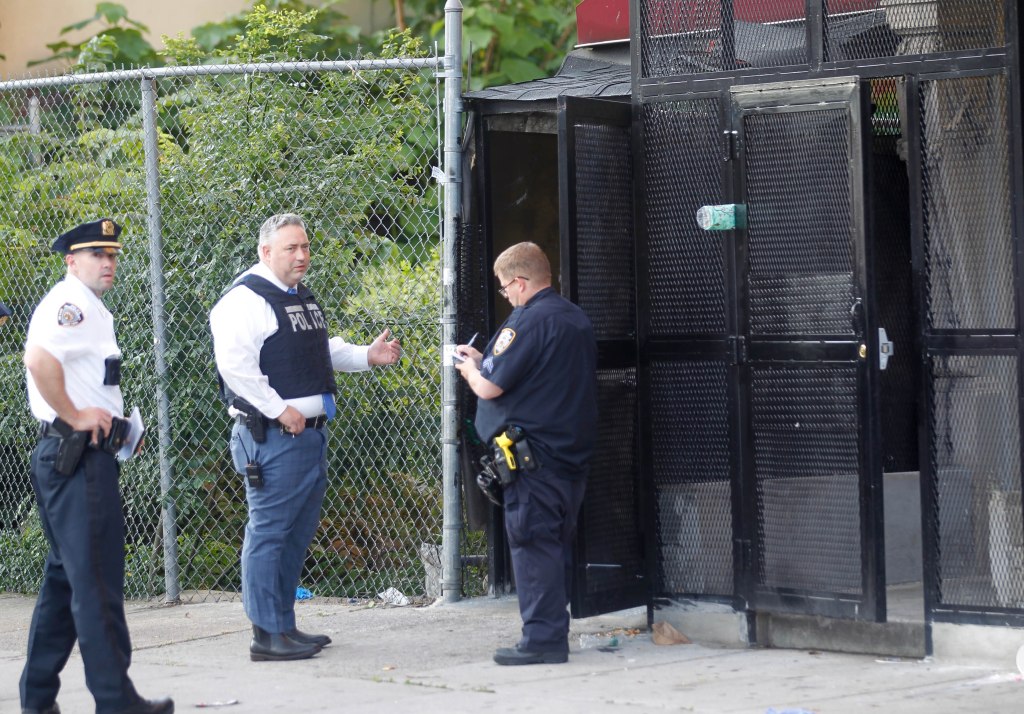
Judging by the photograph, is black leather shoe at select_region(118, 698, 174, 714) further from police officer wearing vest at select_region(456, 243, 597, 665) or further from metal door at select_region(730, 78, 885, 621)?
metal door at select_region(730, 78, 885, 621)

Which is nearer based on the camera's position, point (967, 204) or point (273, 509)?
point (967, 204)

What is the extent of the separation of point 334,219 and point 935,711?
4.27 m

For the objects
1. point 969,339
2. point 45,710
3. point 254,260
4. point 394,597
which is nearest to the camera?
point 45,710

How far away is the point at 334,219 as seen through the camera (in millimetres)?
7953

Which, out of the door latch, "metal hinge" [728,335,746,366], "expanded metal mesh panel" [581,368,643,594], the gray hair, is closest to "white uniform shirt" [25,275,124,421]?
the gray hair

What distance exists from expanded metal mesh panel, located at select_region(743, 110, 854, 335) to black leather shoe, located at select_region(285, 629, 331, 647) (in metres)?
2.50

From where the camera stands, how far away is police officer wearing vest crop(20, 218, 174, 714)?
5.29 meters

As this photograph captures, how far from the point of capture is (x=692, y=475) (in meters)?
6.67

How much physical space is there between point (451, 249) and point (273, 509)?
71.1 inches

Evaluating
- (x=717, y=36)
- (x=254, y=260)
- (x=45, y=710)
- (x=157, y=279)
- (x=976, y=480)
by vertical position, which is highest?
(x=717, y=36)

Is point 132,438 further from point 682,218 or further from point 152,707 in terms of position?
point 682,218

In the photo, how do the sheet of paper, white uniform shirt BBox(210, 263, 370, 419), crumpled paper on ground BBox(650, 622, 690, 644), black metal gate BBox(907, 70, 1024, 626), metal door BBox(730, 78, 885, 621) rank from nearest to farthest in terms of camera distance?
the sheet of paper < black metal gate BBox(907, 70, 1024, 626) < metal door BBox(730, 78, 885, 621) < white uniform shirt BBox(210, 263, 370, 419) < crumpled paper on ground BBox(650, 622, 690, 644)

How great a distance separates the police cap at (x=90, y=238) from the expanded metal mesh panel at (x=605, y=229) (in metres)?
2.14

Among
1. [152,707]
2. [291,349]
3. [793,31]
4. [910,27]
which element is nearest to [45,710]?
[152,707]
